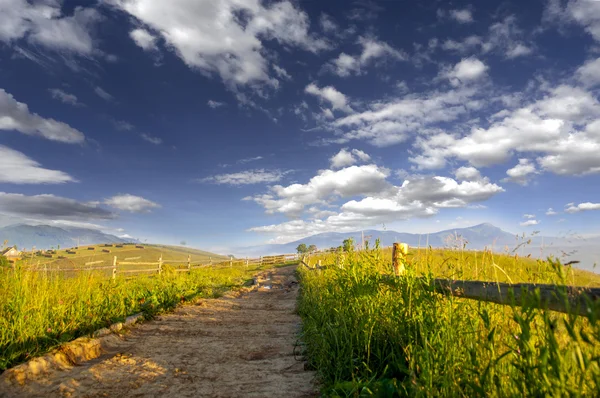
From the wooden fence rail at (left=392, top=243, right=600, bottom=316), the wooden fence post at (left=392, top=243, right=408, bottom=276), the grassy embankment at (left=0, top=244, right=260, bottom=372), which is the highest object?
the wooden fence post at (left=392, top=243, right=408, bottom=276)

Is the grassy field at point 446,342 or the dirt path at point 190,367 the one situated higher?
the grassy field at point 446,342

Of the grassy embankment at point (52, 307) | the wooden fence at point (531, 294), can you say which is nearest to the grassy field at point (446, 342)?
the wooden fence at point (531, 294)

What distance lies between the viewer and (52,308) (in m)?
5.20

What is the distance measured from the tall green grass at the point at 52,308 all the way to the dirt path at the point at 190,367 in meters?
0.56

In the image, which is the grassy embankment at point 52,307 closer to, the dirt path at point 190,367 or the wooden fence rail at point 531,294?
the dirt path at point 190,367

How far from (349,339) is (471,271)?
1.86 meters

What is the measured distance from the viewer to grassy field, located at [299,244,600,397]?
177 cm

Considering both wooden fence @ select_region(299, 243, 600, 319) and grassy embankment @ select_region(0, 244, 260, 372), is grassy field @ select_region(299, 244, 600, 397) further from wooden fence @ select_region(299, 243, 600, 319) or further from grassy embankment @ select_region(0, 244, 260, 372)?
grassy embankment @ select_region(0, 244, 260, 372)

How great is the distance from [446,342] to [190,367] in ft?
11.3

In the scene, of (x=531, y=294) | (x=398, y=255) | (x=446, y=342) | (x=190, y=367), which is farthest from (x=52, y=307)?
(x=531, y=294)

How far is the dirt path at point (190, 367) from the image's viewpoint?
12.0 feet

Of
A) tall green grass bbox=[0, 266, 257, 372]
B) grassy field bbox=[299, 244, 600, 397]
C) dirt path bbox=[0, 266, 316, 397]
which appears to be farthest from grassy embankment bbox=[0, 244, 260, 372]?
grassy field bbox=[299, 244, 600, 397]

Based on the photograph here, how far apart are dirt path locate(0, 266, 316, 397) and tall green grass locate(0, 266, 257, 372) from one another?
0.56 meters

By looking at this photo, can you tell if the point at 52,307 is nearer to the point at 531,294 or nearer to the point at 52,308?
the point at 52,308
